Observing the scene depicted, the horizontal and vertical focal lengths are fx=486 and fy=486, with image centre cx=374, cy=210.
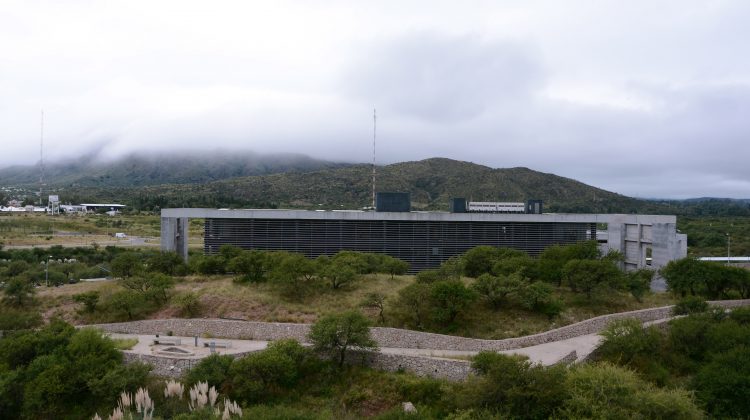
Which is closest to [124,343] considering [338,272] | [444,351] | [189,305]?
[189,305]

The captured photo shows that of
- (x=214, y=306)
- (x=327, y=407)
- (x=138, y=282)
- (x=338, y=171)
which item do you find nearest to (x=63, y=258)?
(x=138, y=282)

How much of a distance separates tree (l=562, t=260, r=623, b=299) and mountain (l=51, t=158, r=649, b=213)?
64.6 m

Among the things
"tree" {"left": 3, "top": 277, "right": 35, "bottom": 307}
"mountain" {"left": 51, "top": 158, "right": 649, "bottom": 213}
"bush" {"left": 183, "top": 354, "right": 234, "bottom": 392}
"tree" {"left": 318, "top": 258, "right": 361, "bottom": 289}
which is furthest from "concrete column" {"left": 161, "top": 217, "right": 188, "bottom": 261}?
"mountain" {"left": 51, "top": 158, "right": 649, "bottom": 213}

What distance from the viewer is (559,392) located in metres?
19.1

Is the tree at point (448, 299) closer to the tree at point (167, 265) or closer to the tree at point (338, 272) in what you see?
the tree at point (338, 272)

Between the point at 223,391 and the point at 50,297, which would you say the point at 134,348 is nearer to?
the point at 223,391

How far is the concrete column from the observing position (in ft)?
139

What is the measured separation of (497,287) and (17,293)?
99.6 feet

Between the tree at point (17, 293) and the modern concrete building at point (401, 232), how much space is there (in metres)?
11.7

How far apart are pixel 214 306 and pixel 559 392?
66.9 feet

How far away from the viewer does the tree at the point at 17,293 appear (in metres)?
31.1

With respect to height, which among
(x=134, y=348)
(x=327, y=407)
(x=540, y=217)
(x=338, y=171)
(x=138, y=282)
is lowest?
(x=327, y=407)

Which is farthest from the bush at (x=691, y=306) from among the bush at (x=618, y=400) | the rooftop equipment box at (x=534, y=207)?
the rooftop equipment box at (x=534, y=207)

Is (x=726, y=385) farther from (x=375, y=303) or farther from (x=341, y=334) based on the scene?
(x=341, y=334)
